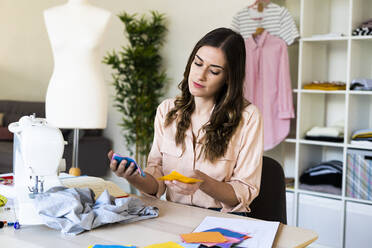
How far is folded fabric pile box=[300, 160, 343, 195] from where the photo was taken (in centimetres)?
344

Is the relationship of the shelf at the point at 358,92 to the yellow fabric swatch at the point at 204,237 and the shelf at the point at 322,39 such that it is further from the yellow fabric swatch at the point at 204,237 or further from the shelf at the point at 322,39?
the yellow fabric swatch at the point at 204,237

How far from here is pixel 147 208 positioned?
1.62 meters

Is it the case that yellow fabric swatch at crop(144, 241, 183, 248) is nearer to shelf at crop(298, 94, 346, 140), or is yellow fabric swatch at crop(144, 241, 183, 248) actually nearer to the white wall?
shelf at crop(298, 94, 346, 140)

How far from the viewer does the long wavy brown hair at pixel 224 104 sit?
6.52ft

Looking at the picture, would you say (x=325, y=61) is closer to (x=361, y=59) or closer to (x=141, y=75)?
(x=361, y=59)

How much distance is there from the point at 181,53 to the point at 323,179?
1936 mm

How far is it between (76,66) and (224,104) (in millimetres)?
1054

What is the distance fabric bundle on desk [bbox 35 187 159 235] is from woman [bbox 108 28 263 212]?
0.97 ft

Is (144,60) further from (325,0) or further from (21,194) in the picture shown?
(21,194)

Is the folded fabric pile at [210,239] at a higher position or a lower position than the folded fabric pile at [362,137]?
lower

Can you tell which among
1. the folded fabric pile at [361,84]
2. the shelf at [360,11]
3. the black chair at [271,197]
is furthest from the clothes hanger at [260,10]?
the black chair at [271,197]

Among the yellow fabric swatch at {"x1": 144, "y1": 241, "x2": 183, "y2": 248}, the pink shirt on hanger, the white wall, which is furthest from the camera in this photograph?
the white wall

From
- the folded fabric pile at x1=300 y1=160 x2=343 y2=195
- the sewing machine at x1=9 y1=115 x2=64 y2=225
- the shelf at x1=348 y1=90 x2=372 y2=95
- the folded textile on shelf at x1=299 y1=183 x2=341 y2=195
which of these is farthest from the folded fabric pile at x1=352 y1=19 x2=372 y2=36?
the sewing machine at x1=9 y1=115 x2=64 y2=225

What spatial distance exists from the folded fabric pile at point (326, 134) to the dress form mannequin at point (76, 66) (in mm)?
2622
